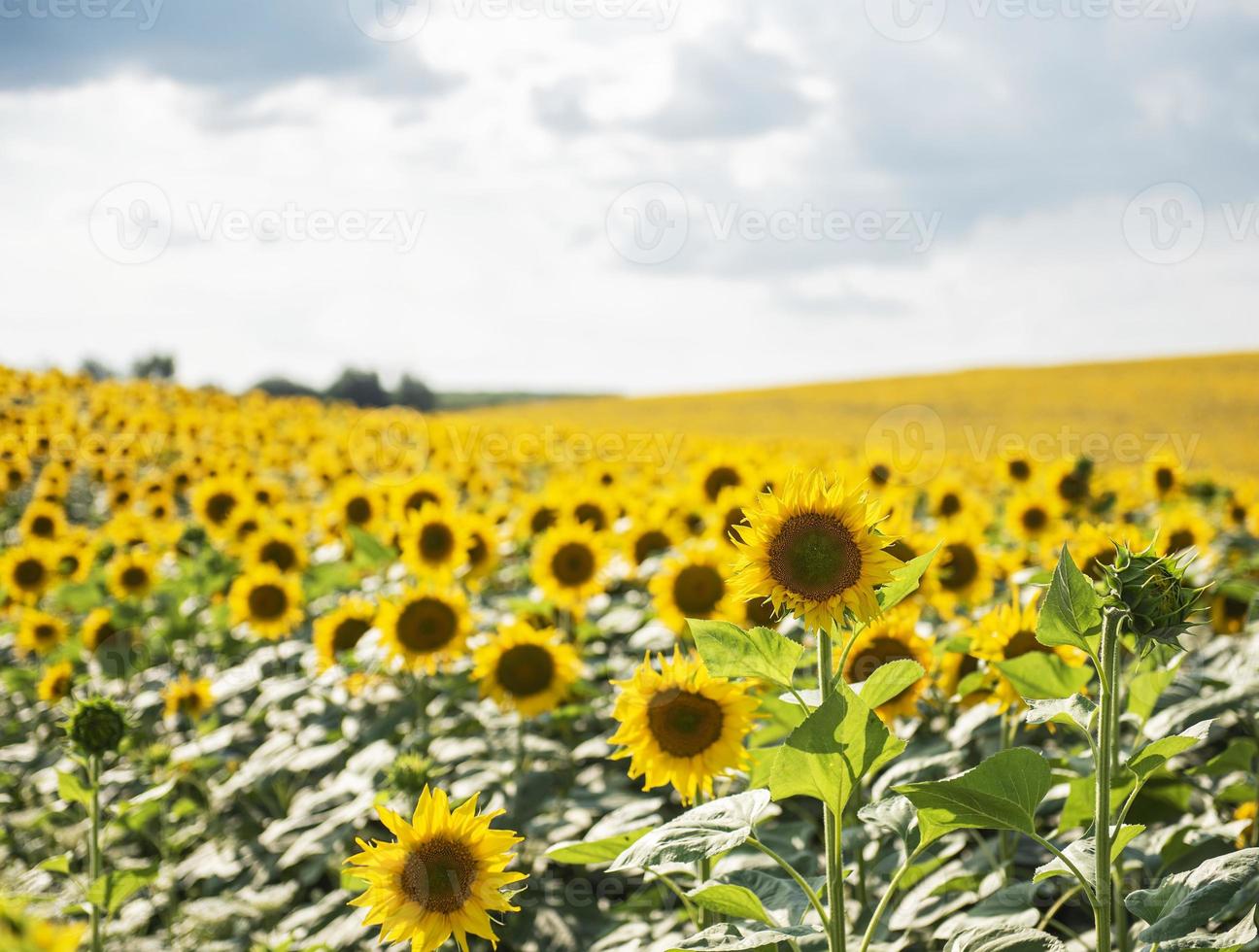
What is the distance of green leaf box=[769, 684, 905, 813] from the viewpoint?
161cm

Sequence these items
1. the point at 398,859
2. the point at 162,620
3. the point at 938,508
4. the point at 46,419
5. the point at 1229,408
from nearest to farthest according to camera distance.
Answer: the point at 398,859, the point at 162,620, the point at 938,508, the point at 46,419, the point at 1229,408

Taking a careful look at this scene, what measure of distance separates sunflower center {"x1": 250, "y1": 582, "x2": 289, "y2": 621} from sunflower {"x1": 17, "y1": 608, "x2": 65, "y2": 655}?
5.39 ft

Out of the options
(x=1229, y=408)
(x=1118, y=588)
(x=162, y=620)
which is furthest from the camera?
(x=1229, y=408)

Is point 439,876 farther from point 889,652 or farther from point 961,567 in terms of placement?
point 961,567

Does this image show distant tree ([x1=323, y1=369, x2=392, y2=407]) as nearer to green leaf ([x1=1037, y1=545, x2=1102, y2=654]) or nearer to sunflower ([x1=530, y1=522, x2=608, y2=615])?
sunflower ([x1=530, y1=522, x2=608, y2=615])

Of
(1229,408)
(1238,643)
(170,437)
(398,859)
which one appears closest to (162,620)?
(398,859)

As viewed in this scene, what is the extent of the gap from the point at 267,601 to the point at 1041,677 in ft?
14.3

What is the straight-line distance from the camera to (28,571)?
7008mm

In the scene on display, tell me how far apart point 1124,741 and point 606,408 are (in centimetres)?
4792

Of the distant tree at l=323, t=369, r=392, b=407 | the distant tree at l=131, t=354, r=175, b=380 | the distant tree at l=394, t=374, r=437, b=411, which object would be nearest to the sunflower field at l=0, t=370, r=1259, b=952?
the distant tree at l=131, t=354, r=175, b=380

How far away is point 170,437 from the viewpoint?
1202 centimetres

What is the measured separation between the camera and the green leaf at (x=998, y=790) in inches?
63.9

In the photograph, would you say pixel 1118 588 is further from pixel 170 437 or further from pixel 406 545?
pixel 170 437

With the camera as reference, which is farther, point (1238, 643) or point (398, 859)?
point (1238, 643)
